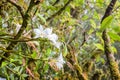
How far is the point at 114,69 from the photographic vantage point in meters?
1.52

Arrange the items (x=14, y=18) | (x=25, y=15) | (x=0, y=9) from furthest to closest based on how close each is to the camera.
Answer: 1. (x=14, y=18)
2. (x=0, y=9)
3. (x=25, y=15)

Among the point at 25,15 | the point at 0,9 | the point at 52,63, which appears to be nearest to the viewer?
the point at 25,15

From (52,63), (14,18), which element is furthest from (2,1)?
(52,63)

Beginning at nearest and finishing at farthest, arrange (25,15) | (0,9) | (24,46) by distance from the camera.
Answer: (25,15)
(0,9)
(24,46)

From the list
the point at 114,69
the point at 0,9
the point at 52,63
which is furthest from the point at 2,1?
the point at 114,69

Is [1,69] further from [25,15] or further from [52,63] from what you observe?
[25,15]

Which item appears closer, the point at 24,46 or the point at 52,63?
the point at 52,63

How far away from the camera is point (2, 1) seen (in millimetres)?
1216

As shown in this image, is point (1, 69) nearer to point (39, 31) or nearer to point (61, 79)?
point (39, 31)

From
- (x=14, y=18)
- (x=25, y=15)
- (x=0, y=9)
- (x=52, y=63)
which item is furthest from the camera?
(x=14, y=18)

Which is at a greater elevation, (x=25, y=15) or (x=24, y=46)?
(x=25, y=15)

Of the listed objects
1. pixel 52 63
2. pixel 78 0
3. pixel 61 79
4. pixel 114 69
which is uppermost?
pixel 78 0

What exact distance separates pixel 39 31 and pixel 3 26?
529 mm

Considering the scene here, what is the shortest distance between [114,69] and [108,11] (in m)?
0.30
